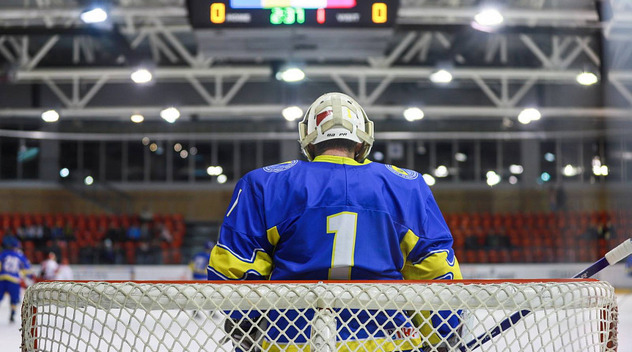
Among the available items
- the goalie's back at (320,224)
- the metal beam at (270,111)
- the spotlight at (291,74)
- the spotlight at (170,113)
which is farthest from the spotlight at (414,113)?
the goalie's back at (320,224)

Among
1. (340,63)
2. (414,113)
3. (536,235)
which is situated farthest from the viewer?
(536,235)

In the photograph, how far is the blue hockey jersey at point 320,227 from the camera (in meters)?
1.62

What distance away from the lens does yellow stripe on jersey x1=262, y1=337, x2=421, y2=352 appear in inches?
53.1

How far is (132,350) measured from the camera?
1274mm

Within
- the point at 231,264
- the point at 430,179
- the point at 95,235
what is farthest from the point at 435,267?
the point at 430,179

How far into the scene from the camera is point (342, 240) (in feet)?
5.32

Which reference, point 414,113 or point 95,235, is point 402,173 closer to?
point 414,113

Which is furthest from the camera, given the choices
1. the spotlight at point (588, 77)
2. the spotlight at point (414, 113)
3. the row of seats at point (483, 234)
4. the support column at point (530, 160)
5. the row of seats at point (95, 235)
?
the support column at point (530, 160)

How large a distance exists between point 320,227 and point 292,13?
3.37 meters

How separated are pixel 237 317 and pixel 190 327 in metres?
0.13

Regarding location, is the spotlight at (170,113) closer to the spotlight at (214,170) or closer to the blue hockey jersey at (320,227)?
the spotlight at (214,170)

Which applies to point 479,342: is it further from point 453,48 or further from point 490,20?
point 453,48

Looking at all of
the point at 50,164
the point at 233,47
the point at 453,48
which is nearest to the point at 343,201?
the point at 233,47

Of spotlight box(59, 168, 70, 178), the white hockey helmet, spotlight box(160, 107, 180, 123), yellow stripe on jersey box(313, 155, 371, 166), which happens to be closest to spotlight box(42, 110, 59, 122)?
spotlight box(160, 107, 180, 123)
